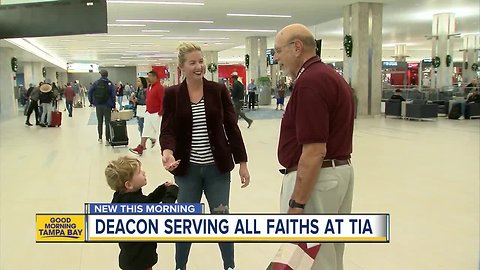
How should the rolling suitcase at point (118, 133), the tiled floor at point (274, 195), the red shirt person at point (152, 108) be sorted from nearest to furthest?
the tiled floor at point (274, 195)
the red shirt person at point (152, 108)
the rolling suitcase at point (118, 133)

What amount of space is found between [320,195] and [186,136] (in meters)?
1.05

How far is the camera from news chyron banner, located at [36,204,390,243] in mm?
1866

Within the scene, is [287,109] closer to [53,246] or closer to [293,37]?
[293,37]

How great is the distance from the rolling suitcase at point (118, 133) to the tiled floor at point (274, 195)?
32 centimetres

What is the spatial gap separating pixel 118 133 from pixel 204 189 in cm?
752

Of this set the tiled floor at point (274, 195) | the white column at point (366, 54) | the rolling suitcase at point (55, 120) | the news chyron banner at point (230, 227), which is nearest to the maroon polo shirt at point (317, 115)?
the news chyron banner at point (230, 227)

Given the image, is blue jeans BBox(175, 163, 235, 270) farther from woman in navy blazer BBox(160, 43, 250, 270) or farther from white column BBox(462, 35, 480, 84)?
white column BBox(462, 35, 480, 84)

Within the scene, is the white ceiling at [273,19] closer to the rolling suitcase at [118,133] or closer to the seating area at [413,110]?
the seating area at [413,110]

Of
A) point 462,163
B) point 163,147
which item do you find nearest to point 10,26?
point 163,147

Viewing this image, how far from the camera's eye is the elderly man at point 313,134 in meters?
1.95

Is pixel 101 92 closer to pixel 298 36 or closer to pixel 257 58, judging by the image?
pixel 298 36

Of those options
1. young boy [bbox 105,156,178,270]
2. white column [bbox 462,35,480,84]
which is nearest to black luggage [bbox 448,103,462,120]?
white column [bbox 462,35,480,84]

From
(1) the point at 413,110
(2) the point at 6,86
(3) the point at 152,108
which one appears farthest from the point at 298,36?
(2) the point at 6,86

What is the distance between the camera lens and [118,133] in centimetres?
1018
